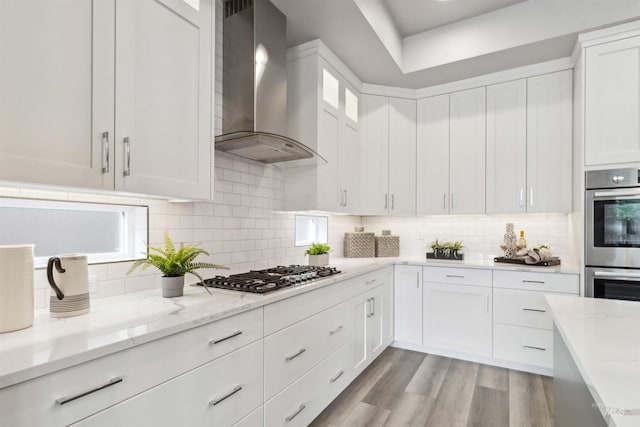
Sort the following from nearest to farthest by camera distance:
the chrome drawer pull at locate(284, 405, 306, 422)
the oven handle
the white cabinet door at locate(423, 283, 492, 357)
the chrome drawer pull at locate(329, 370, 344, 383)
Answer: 1. the chrome drawer pull at locate(284, 405, 306, 422)
2. the chrome drawer pull at locate(329, 370, 344, 383)
3. the oven handle
4. the white cabinet door at locate(423, 283, 492, 357)

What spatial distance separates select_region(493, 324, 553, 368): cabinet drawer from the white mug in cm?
308

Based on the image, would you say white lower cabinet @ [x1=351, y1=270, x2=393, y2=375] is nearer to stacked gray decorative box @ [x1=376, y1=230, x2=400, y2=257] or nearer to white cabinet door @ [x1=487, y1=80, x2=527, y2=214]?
stacked gray decorative box @ [x1=376, y1=230, x2=400, y2=257]

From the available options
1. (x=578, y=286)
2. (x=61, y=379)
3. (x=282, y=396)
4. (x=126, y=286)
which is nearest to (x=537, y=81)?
(x=578, y=286)

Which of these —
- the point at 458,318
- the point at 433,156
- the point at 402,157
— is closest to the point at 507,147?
the point at 433,156

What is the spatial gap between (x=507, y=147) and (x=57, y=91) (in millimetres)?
3452

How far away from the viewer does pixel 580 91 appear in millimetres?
2672

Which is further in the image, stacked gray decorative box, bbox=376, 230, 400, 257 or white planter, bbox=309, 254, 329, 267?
stacked gray decorative box, bbox=376, 230, 400, 257

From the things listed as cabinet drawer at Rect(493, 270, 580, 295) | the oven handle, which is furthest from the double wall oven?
cabinet drawer at Rect(493, 270, 580, 295)

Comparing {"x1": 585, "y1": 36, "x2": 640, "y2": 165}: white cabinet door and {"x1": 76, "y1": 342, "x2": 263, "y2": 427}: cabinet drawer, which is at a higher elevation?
{"x1": 585, "y1": 36, "x2": 640, "y2": 165}: white cabinet door

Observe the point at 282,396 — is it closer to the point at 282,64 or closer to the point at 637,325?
the point at 637,325

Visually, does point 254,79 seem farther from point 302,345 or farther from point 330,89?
point 302,345

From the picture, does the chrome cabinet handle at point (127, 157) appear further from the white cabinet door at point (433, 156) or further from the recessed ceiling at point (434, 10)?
the white cabinet door at point (433, 156)

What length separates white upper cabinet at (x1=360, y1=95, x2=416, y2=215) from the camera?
352 centimetres

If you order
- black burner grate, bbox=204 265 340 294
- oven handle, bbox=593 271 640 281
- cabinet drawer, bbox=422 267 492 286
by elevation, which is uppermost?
black burner grate, bbox=204 265 340 294
